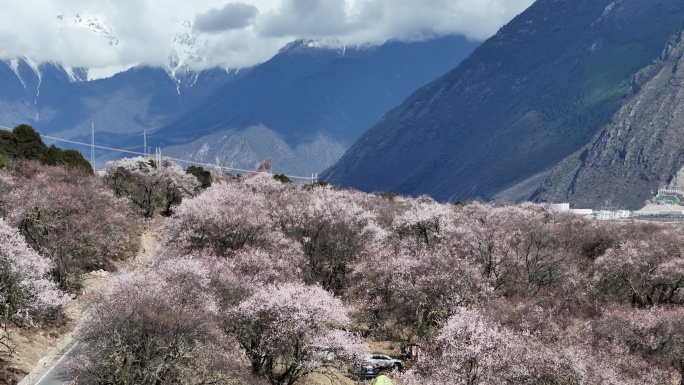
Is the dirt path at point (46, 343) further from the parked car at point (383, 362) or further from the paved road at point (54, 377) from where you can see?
the parked car at point (383, 362)

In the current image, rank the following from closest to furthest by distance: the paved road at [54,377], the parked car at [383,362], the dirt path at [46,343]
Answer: the paved road at [54,377], the dirt path at [46,343], the parked car at [383,362]

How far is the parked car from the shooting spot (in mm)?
42219

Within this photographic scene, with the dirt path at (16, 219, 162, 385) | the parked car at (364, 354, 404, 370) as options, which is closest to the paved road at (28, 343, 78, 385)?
the dirt path at (16, 219, 162, 385)

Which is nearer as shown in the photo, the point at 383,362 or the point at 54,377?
Result: the point at 54,377

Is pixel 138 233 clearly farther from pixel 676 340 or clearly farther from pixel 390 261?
pixel 676 340

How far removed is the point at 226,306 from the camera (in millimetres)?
37938


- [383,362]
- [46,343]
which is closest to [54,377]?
[46,343]

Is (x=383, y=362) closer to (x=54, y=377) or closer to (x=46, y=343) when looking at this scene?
(x=54, y=377)

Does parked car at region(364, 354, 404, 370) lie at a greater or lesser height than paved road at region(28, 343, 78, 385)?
lesser

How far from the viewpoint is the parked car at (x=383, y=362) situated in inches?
1662

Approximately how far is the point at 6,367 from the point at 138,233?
4175 centimetres

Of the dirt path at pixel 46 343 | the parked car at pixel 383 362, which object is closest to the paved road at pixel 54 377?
the dirt path at pixel 46 343

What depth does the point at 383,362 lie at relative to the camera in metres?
42.8

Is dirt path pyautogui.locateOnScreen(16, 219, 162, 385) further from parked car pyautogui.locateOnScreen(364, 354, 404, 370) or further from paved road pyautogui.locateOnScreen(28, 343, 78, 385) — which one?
parked car pyautogui.locateOnScreen(364, 354, 404, 370)
